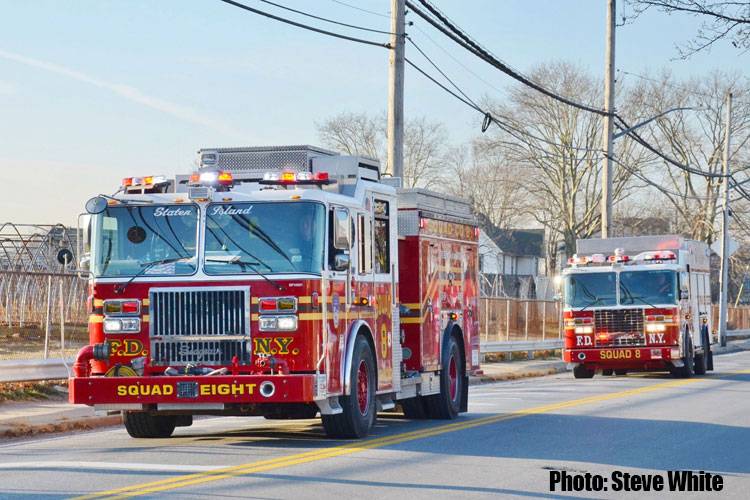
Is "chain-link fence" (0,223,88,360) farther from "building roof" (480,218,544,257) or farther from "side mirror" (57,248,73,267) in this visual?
"building roof" (480,218,544,257)

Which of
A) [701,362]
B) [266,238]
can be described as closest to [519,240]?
[701,362]

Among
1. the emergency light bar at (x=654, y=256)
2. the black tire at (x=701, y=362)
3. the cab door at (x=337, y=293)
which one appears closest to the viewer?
the cab door at (x=337, y=293)

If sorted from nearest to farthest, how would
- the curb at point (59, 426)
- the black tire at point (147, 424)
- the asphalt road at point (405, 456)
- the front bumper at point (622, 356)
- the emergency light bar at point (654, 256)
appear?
the asphalt road at point (405, 456) < the black tire at point (147, 424) < the curb at point (59, 426) < the front bumper at point (622, 356) < the emergency light bar at point (654, 256)

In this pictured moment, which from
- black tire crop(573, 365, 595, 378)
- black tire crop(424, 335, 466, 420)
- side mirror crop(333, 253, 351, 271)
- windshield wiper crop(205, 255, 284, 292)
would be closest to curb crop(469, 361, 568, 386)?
black tire crop(573, 365, 595, 378)

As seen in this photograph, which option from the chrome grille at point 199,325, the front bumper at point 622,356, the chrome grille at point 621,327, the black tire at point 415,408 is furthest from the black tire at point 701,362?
the chrome grille at point 199,325

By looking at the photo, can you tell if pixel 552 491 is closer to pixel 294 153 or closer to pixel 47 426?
pixel 294 153

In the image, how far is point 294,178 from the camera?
13852mm

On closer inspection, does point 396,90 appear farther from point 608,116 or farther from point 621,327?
point 608,116

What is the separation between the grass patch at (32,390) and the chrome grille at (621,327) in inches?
488

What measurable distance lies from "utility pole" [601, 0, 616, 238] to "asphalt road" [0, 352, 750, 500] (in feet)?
62.7

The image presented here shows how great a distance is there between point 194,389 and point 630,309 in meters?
17.0

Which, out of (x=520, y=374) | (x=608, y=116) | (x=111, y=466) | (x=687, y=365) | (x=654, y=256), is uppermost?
(x=608, y=116)

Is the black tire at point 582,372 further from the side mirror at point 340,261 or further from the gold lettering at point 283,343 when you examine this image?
the gold lettering at point 283,343

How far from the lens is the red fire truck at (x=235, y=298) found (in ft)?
43.5
